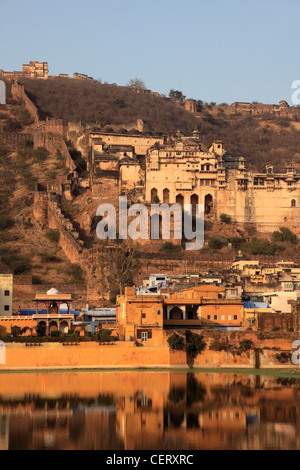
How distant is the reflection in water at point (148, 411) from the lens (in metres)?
28.4

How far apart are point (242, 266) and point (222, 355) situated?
66.9 ft

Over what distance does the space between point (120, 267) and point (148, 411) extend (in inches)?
1178

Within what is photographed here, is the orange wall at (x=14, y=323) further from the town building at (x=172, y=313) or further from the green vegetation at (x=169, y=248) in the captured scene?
the green vegetation at (x=169, y=248)

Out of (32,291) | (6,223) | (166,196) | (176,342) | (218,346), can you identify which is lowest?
(218,346)

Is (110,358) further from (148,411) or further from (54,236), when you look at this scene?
(54,236)

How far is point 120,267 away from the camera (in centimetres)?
6278

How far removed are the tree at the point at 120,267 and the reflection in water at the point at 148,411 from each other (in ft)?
64.6

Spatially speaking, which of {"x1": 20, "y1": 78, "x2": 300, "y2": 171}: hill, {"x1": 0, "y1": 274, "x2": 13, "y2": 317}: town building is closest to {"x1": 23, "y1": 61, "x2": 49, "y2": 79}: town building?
{"x1": 20, "y1": 78, "x2": 300, "y2": 171}: hill

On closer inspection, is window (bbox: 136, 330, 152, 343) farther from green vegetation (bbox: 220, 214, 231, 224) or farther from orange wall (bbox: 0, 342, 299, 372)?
green vegetation (bbox: 220, 214, 231, 224)

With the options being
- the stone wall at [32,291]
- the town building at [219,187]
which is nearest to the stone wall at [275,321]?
the stone wall at [32,291]

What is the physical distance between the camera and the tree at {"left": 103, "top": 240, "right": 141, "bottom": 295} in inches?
2425

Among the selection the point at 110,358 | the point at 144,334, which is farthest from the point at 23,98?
the point at 110,358
